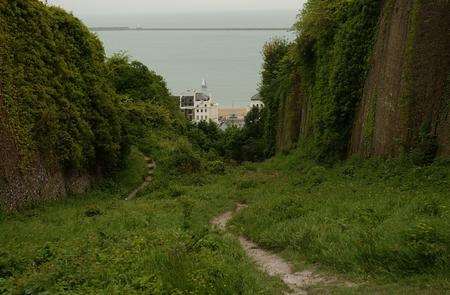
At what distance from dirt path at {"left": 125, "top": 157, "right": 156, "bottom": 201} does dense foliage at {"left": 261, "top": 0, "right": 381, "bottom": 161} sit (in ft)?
24.2

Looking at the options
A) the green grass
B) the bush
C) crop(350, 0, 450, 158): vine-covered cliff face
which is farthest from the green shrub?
crop(350, 0, 450, 158): vine-covered cliff face

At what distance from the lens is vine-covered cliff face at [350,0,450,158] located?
1453 cm

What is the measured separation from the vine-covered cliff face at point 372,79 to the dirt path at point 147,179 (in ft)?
23.8

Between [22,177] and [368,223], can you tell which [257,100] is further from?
[368,223]

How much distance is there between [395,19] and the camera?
17531mm

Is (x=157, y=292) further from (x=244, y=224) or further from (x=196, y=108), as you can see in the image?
(x=196, y=108)

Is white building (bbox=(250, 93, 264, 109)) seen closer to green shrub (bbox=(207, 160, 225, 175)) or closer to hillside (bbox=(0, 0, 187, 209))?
green shrub (bbox=(207, 160, 225, 175))

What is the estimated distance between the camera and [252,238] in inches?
534

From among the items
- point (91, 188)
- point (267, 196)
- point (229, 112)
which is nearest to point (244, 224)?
point (267, 196)

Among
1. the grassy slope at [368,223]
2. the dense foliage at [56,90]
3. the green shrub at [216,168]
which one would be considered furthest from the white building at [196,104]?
the grassy slope at [368,223]

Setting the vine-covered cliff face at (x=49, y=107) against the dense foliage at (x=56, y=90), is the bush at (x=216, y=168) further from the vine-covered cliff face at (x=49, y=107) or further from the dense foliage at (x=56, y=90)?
the vine-covered cliff face at (x=49, y=107)

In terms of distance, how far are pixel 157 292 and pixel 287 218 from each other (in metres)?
7.21

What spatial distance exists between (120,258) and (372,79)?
13.1 meters

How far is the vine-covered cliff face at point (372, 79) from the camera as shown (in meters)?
14.8
